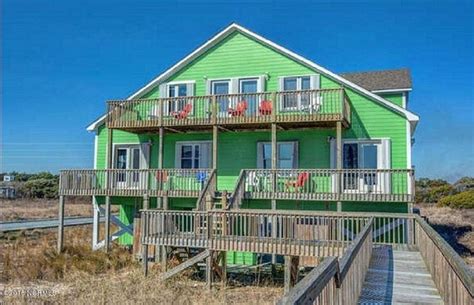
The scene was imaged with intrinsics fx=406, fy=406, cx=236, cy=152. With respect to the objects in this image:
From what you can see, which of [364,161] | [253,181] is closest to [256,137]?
[253,181]

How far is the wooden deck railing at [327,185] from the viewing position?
14.7 metres

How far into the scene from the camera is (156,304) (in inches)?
390

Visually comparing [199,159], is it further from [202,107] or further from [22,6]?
[22,6]

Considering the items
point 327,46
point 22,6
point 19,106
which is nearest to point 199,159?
point 22,6

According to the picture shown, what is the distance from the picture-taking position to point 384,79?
66.4 ft

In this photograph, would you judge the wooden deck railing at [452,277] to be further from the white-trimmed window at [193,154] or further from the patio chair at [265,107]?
the white-trimmed window at [193,154]

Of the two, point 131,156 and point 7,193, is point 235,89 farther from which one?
point 7,193

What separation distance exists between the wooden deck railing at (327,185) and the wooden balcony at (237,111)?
207 centimetres

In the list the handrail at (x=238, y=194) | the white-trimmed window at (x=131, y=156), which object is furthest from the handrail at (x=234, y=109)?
the handrail at (x=238, y=194)

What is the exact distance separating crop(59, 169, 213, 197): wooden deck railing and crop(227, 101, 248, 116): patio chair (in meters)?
2.58

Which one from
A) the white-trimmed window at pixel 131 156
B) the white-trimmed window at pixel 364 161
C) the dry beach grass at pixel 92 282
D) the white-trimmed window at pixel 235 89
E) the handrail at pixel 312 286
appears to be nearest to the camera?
the handrail at pixel 312 286

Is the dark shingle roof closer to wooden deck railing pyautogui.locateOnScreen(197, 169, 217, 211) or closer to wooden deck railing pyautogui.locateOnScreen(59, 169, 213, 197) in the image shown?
wooden deck railing pyautogui.locateOnScreen(197, 169, 217, 211)

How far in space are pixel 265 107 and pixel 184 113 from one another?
388 cm

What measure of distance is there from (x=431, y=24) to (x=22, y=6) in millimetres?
18040
